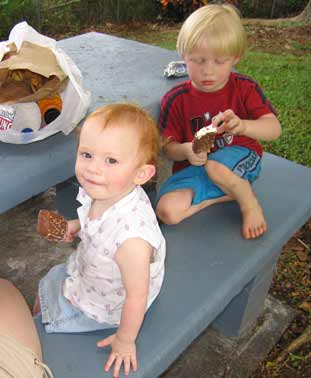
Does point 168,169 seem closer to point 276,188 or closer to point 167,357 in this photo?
point 276,188

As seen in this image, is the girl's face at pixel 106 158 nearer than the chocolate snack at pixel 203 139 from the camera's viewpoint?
Yes

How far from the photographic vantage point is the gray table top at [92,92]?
64.8 inches

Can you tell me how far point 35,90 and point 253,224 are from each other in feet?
3.03

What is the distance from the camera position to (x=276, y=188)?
214 cm

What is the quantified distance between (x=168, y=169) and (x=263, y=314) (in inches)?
39.9

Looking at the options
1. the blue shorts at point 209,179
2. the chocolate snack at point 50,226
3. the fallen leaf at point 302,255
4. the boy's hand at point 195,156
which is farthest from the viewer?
the fallen leaf at point 302,255

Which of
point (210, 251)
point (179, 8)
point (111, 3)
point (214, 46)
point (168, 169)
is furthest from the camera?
point (179, 8)

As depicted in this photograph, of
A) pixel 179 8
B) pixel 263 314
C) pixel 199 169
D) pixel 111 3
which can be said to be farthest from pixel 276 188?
pixel 179 8

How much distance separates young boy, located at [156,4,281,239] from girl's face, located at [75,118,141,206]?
58 centimetres

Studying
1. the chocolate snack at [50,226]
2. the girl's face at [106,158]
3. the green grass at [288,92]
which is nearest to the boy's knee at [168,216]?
the chocolate snack at [50,226]

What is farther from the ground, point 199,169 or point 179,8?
point 199,169

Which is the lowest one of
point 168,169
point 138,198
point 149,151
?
point 168,169

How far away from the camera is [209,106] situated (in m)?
2.10

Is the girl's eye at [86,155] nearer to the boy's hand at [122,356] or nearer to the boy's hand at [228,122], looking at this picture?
the boy's hand at [122,356]
